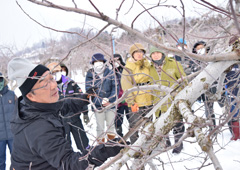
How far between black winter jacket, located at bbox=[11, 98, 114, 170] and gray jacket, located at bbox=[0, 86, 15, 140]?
1.98 meters

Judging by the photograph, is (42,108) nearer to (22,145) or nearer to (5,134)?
(22,145)

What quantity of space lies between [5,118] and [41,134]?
248cm

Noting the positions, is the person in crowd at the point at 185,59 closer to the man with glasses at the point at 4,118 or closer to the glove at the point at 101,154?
the glove at the point at 101,154

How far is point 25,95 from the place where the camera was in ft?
5.14

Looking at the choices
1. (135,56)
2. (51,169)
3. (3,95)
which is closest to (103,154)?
(51,169)

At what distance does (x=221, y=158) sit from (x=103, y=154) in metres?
2.74

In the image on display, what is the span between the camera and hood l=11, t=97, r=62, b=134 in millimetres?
1446

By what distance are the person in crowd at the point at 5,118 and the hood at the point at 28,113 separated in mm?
2002

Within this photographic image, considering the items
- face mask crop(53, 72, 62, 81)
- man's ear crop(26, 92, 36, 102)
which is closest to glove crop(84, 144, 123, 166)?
man's ear crop(26, 92, 36, 102)

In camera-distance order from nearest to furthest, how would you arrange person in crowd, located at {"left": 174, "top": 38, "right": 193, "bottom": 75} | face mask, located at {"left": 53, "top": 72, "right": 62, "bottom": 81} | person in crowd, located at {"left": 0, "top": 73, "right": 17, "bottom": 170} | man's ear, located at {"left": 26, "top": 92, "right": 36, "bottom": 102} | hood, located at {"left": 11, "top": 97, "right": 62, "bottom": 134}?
person in crowd, located at {"left": 174, "top": 38, "right": 193, "bottom": 75} < hood, located at {"left": 11, "top": 97, "right": 62, "bottom": 134} < man's ear, located at {"left": 26, "top": 92, "right": 36, "bottom": 102} < person in crowd, located at {"left": 0, "top": 73, "right": 17, "bottom": 170} < face mask, located at {"left": 53, "top": 72, "right": 62, "bottom": 81}

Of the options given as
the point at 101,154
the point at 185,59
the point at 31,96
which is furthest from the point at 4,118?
the point at 185,59

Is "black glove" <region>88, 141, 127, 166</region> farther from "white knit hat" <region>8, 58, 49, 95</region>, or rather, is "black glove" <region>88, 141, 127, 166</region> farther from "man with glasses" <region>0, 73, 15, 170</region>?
"man with glasses" <region>0, 73, 15, 170</region>

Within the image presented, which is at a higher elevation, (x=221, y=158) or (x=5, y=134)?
(x=5, y=134)

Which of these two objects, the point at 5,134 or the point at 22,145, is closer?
the point at 22,145
